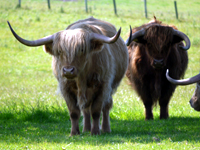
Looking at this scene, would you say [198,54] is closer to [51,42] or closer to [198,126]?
[198,126]

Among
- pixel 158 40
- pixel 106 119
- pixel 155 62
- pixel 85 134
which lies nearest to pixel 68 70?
pixel 85 134

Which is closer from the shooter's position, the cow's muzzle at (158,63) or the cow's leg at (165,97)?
the cow's muzzle at (158,63)

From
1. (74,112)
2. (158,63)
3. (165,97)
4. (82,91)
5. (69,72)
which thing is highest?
(69,72)

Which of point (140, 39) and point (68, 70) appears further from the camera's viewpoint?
point (140, 39)

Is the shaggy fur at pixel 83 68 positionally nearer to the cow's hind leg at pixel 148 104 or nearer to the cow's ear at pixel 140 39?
the cow's ear at pixel 140 39

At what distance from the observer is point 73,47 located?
495cm

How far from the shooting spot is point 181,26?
22953 millimetres

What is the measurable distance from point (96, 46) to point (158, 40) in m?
2.14

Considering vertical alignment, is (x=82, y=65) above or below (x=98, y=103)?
above

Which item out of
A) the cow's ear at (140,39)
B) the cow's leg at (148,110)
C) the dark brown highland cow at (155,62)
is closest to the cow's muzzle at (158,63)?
the dark brown highland cow at (155,62)

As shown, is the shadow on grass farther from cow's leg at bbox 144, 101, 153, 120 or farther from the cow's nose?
the cow's nose

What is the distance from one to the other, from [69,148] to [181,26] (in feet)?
65.5

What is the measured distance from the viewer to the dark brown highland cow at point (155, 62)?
273 inches

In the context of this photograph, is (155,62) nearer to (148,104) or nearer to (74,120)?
(148,104)
